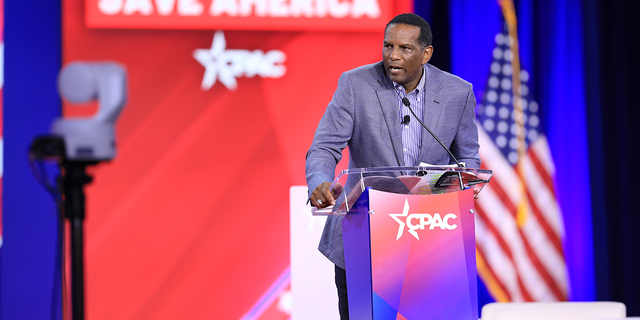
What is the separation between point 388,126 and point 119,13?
230 cm

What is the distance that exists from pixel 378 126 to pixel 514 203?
6.92ft

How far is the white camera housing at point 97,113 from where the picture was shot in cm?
125

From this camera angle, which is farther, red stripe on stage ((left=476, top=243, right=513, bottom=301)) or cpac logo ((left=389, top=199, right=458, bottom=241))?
red stripe on stage ((left=476, top=243, right=513, bottom=301))

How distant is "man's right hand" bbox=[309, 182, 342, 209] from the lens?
154 cm

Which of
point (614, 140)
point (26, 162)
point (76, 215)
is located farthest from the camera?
point (614, 140)

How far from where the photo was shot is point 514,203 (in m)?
3.70

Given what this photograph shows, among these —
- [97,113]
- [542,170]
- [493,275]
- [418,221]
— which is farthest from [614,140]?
[97,113]

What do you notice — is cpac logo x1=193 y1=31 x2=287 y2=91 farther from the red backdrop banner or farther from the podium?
the podium

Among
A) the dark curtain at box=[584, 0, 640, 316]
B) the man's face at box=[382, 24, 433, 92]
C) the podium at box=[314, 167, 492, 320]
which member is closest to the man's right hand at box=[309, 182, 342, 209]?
the podium at box=[314, 167, 492, 320]

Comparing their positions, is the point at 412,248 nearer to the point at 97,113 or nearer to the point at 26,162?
the point at 97,113

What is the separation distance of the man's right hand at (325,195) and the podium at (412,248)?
4 cm

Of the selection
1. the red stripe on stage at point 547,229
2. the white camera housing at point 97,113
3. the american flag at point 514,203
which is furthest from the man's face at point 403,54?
the red stripe on stage at point 547,229

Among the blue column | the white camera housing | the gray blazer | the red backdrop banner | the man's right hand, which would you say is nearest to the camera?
the white camera housing

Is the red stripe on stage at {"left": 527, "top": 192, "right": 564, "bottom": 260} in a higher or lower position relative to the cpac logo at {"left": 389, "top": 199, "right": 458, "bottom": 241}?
lower
